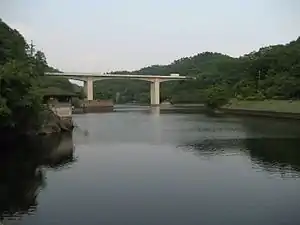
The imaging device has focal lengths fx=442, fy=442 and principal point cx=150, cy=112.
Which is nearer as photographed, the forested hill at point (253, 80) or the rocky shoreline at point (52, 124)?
the rocky shoreline at point (52, 124)

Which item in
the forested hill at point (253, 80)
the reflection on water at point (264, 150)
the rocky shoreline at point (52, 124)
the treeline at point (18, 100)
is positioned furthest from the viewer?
the forested hill at point (253, 80)

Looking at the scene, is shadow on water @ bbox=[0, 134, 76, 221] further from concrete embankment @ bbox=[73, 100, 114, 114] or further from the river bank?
concrete embankment @ bbox=[73, 100, 114, 114]

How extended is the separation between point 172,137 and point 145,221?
18873 mm

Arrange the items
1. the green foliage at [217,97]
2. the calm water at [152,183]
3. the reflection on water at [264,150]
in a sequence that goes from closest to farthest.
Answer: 1. the calm water at [152,183]
2. the reflection on water at [264,150]
3. the green foliage at [217,97]

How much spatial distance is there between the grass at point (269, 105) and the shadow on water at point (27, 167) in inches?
1113

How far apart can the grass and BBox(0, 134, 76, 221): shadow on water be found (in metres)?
28.3

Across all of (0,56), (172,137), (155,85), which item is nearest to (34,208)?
(172,137)

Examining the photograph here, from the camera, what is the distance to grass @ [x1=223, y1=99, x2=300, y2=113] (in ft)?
159

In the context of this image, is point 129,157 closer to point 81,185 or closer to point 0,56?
point 81,185

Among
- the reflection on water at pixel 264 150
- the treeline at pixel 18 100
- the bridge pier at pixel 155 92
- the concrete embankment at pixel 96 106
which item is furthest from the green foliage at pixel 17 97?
the bridge pier at pixel 155 92

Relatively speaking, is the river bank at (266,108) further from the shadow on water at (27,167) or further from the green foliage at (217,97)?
the shadow on water at (27,167)

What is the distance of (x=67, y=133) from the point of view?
106 feet

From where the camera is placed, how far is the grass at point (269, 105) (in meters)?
48.5

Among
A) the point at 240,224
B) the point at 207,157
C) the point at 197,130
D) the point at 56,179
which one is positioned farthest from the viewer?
the point at 197,130
